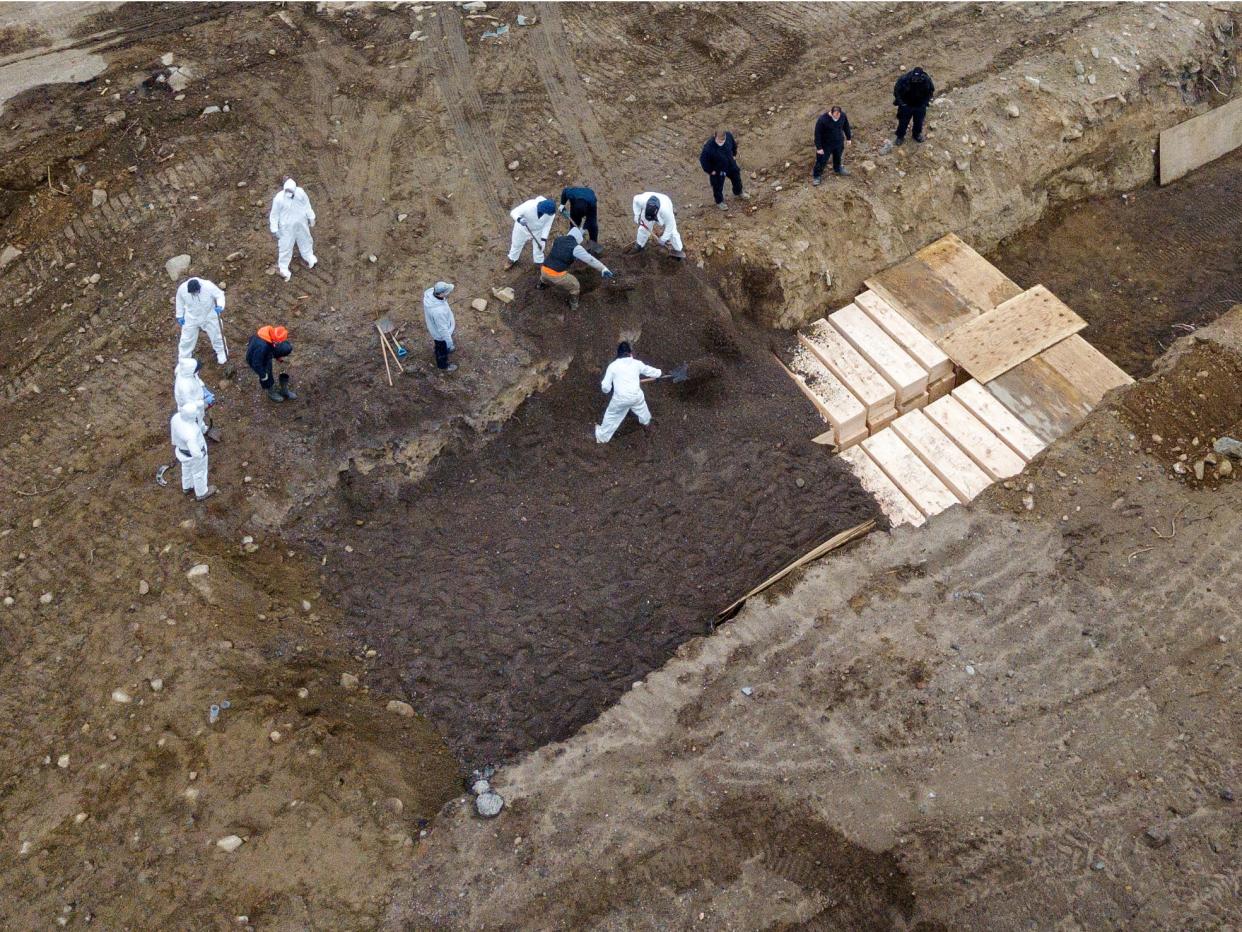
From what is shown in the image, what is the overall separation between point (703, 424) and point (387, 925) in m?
5.88

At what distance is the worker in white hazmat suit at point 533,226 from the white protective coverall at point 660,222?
1.01 meters

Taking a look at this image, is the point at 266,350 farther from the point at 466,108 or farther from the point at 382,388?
the point at 466,108

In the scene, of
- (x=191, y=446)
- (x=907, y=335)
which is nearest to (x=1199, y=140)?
(x=907, y=335)

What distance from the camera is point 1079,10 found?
13367mm

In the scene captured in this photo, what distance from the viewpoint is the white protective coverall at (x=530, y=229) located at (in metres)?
9.99

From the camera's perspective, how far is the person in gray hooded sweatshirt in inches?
360

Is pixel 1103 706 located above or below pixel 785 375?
below

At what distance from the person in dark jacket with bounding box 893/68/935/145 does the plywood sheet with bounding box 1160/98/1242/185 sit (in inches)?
170

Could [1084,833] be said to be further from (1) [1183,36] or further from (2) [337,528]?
(1) [1183,36]

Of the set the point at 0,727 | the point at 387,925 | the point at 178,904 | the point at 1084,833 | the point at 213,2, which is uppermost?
the point at 213,2

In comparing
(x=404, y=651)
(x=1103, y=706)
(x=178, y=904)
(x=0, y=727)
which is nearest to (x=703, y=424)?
(x=404, y=651)

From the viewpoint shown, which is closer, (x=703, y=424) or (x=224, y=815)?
(x=224, y=815)

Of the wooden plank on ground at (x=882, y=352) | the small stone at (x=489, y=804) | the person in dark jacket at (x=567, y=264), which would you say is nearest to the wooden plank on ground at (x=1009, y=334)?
the wooden plank on ground at (x=882, y=352)

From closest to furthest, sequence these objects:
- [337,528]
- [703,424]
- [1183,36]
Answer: [337,528], [703,424], [1183,36]
